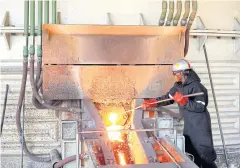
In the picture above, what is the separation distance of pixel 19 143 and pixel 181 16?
2.30 m

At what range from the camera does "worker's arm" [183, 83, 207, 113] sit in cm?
327

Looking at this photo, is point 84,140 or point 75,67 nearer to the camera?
point 84,140

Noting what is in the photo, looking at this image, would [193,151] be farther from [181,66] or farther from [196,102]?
[181,66]

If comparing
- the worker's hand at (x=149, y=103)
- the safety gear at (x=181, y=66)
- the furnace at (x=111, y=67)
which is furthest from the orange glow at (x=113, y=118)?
the safety gear at (x=181, y=66)

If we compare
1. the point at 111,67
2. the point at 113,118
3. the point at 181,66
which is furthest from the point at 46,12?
the point at 181,66

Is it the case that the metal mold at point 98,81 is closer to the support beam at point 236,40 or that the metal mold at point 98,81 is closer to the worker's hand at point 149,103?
the worker's hand at point 149,103

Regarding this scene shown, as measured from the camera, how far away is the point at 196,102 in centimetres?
329

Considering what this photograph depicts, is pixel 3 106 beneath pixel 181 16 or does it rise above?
beneath

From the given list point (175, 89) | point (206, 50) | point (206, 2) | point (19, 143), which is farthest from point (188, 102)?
point (19, 143)

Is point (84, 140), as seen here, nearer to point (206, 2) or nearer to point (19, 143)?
point (19, 143)

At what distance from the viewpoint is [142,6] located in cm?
422

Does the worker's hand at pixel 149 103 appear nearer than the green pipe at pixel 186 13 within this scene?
Yes

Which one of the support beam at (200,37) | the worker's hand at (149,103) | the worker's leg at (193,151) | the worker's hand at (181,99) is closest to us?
the worker's hand at (181,99)

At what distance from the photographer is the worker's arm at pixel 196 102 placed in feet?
10.7
